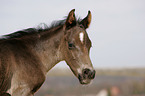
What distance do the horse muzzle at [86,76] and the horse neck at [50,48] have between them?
101cm

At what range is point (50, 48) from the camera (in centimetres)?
685

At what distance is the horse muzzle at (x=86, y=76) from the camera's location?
20.2 ft

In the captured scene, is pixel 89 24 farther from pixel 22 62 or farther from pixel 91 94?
pixel 91 94

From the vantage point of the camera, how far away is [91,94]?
2316cm

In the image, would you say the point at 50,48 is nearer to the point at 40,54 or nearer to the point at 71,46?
the point at 40,54

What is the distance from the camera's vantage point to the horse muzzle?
615cm

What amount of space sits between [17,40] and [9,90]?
1.59m

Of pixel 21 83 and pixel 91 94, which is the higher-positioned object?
pixel 21 83

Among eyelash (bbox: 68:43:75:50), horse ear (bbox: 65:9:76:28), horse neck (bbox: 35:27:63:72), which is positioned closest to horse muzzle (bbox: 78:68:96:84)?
eyelash (bbox: 68:43:75:50)

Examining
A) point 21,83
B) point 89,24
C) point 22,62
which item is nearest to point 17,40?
point 22,62

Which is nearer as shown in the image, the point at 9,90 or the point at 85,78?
the point at 9,90

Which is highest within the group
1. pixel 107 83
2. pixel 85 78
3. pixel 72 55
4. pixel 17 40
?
pixel 17 40

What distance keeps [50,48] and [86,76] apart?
4.92 feet

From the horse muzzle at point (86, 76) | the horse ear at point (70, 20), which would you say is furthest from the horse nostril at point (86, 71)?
the horse ear at point (70, 20)
